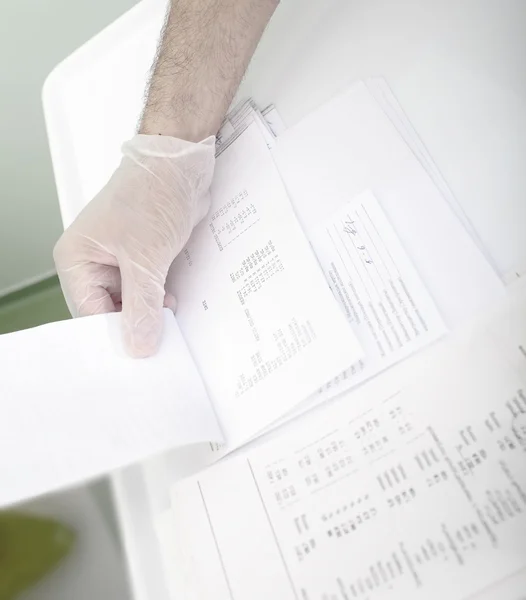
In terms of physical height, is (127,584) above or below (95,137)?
below

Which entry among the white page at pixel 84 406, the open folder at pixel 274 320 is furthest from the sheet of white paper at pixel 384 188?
the white page at pixel 84 406

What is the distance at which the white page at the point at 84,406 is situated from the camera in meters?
0.41

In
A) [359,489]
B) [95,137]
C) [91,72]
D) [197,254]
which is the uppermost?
[91,72]

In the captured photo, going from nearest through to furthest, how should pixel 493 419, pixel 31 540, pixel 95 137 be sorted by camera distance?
pixel 493 419
pixel 31 540
pixel 95 137

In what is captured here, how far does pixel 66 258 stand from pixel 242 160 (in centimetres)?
22

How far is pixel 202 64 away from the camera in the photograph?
0.56 m

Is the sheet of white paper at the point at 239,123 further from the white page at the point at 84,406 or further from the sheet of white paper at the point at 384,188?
the white page at the point at 84,406

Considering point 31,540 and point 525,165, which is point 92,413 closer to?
point 31,540

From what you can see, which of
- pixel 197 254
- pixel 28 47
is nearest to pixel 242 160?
pixel 197 254

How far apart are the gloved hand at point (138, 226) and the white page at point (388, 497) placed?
0.59 feet

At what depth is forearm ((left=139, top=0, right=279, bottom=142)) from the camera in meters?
0.55

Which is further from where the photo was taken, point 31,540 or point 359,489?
point 31,540

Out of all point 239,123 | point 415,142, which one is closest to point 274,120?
point 239,123

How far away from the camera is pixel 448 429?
0.39m
